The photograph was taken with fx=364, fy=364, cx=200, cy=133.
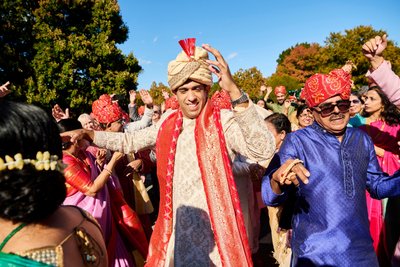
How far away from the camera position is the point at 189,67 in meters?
2.61

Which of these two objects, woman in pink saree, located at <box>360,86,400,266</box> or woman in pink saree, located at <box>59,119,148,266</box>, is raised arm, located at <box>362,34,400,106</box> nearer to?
woman in pink saree, located at <box>360,86,400,266</box>

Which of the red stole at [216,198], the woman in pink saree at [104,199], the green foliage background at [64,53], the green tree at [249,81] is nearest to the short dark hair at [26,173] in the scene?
the red stole at [216,198]

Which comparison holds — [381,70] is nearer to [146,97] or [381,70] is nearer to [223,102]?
[223,102]

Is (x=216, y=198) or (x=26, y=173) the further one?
(x=216, y=198)

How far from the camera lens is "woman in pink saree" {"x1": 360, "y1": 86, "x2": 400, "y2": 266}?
3.85 m

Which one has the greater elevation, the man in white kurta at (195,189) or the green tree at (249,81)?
the green tree at (249,81)

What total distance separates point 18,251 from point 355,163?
6.74 ft

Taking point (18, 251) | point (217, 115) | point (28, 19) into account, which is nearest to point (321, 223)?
point (217, 115)

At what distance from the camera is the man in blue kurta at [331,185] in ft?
7.61

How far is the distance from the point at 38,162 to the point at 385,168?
12.3 feet

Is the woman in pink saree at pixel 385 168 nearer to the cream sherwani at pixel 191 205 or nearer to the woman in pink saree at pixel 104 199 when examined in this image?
the cream sherwani at pixel 191 205

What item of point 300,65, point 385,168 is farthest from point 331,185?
point 300,65

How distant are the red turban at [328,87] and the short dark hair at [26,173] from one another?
6.04 feet

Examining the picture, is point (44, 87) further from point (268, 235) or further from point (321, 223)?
point (321, 223)
